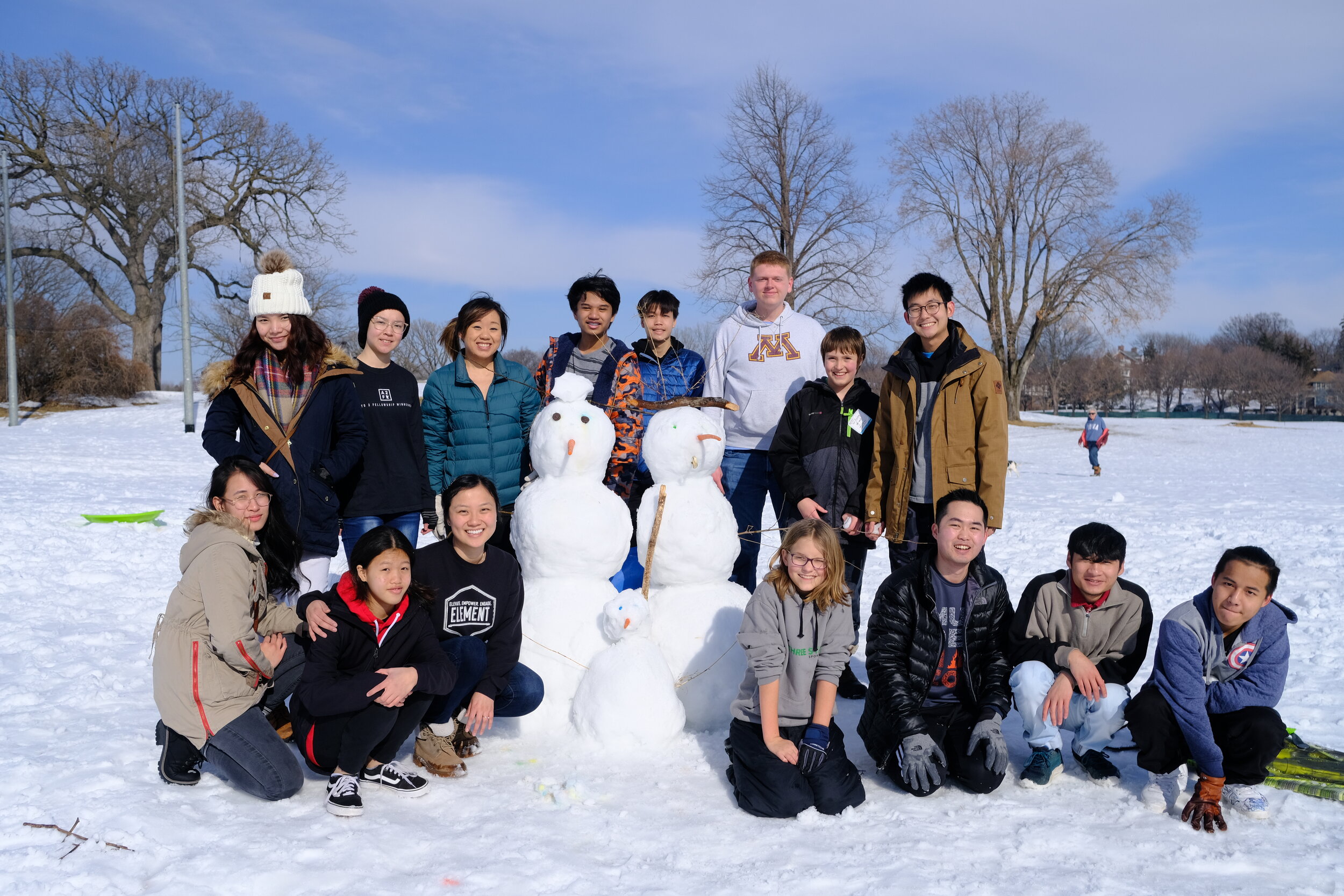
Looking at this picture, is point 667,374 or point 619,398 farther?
point 667,374

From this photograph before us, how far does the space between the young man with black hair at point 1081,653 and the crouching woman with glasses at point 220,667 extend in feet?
8.07

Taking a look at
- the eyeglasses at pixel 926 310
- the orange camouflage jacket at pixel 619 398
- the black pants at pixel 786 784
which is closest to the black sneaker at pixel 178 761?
the black pants at pixel 786 784

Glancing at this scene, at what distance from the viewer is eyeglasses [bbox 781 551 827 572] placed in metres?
2.98

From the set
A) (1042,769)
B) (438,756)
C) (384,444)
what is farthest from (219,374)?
(1042,769)

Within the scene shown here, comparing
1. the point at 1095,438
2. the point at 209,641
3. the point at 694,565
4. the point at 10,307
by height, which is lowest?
the point at 209,641

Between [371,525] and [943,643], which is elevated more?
[371,525]

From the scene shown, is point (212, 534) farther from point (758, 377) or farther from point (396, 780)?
point (758, 377)

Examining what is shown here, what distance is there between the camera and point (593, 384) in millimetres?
3977

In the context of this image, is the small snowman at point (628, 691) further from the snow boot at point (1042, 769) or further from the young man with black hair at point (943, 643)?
the snow boot at point (1042, 769)

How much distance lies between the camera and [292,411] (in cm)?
354

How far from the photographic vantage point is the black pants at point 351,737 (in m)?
2.74

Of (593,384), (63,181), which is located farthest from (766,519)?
(63,181)

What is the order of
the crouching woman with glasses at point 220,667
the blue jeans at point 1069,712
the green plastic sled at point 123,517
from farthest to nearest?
1. the green plastic sled at point 123,517
2. the blue jeans at point 1069,712
3. the crouching woman with glasses at point 220,667

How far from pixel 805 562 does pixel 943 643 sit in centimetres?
61
